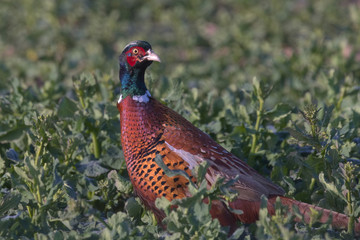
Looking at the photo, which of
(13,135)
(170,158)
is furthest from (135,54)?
(13,135)

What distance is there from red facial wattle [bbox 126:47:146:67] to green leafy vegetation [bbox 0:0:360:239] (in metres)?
0.60

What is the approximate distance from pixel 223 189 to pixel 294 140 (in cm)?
93

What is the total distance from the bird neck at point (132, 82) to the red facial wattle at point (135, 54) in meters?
0.06

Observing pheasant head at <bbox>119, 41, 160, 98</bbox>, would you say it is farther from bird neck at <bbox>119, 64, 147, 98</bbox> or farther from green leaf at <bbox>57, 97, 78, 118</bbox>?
green leaf at <bbox>57, 97, 78, 118</bbox>

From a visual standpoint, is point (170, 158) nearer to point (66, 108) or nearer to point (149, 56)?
point (149, 56)

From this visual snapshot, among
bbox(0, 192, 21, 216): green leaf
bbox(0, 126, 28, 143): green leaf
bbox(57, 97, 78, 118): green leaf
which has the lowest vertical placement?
bbox(0, 192, 21, 216): green leaf

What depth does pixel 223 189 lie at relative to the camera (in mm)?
3076

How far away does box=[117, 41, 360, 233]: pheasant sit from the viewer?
3.47 metres

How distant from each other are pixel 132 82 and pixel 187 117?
881mm

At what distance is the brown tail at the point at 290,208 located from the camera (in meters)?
3.39

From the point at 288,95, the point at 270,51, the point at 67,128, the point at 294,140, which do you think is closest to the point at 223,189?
the point at 294,140

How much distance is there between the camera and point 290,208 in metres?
3.47

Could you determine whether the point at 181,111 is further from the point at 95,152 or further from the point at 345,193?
the point at 345,193

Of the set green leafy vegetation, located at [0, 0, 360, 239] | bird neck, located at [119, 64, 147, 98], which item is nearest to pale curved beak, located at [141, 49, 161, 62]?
bird neck, located at [119, 64, 147, 98]
